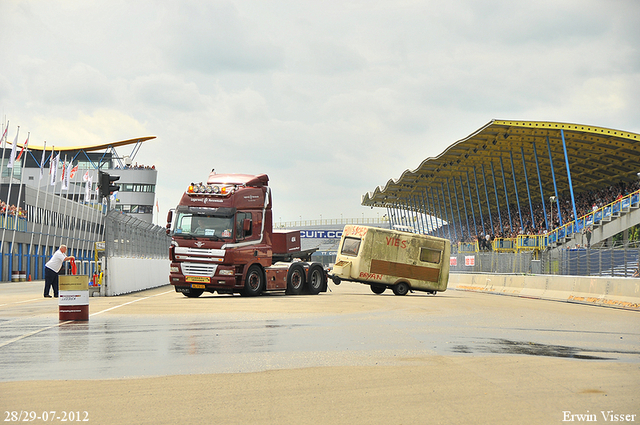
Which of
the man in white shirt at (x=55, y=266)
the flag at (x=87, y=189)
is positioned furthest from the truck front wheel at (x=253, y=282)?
the flag at (x=87, y=189)

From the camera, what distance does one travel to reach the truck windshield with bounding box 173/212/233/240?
2444cm

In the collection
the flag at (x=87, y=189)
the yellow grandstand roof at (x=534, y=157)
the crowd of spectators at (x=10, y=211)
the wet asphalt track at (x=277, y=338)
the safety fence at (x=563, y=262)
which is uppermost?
the yellow grandstand roof at (x=534, y=157)

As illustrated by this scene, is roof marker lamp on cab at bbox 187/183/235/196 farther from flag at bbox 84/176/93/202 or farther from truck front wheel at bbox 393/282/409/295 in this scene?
flag at bbox 84/176/93/202

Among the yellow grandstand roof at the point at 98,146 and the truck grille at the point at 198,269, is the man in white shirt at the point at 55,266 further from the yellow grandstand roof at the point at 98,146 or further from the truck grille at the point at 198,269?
the yellow grandstand roof at the point at 98,146

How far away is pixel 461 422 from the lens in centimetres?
584

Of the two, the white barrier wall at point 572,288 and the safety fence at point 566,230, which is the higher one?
the safety fence at point 566,230

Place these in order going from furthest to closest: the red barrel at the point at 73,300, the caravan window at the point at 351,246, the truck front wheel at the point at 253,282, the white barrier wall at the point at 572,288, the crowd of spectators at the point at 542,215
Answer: the crowd of spectators at the point at 542,215, the caravan window at the point at 351,246, the truck front wheel at the point at 253,282, the white barrier wall at the point at 572,288, the red barrel at the point at 73,300

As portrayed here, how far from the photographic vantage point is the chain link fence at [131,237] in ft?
86.5

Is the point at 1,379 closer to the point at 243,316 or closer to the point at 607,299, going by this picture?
the point at 243,316

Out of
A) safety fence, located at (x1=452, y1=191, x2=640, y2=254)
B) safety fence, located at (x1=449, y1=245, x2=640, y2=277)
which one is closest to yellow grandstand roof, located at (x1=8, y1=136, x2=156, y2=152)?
safety fence, located at (x1=452, y1=191, x2=640, y2=254)

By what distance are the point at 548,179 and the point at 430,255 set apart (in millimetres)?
44388

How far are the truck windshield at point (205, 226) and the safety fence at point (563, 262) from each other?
12631 millimetres

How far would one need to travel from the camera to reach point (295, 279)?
91.2ft

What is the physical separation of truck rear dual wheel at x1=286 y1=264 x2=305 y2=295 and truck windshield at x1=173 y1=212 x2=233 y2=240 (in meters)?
3.81
